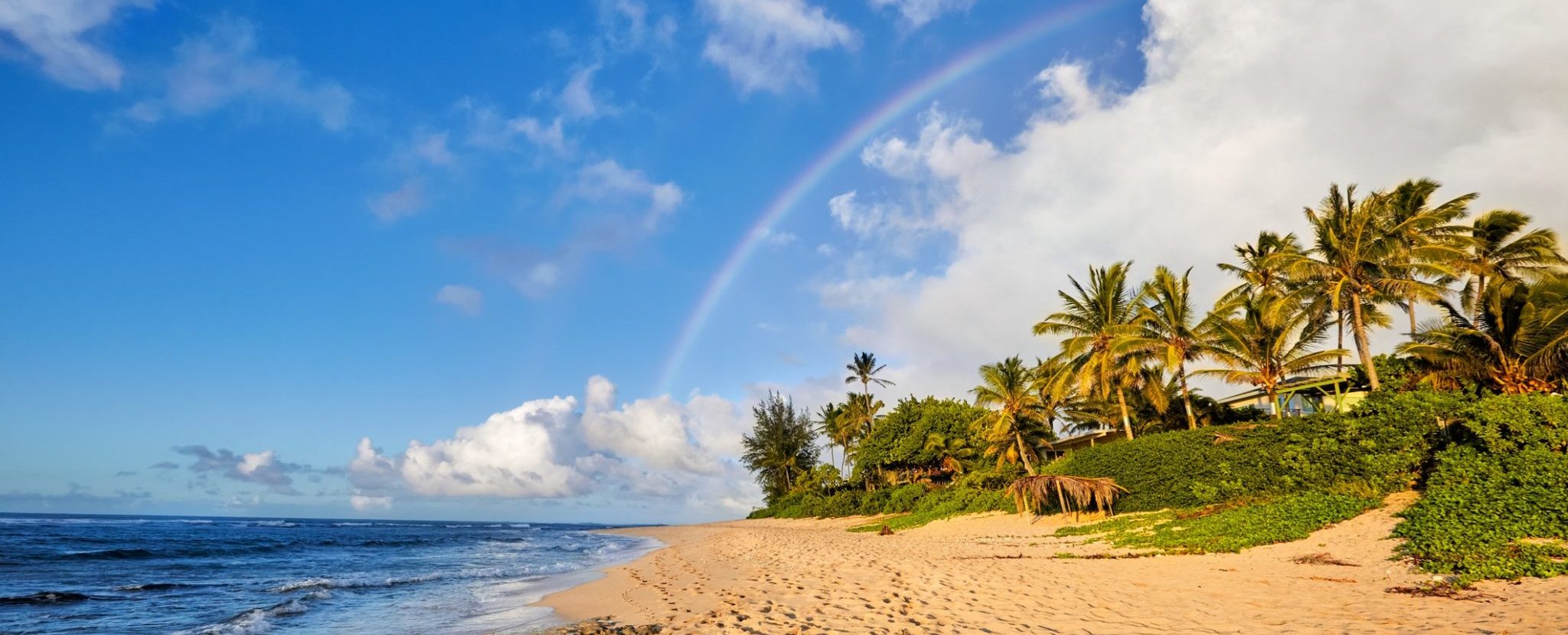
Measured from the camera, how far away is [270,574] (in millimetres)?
24453

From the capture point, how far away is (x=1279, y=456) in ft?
58.7

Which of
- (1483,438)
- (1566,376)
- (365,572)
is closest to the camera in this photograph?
(1483,438)

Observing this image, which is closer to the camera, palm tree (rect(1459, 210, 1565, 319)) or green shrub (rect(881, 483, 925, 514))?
palm tree (rect(1459, 210, 1565, 319))

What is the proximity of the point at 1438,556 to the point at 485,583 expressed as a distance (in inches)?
835

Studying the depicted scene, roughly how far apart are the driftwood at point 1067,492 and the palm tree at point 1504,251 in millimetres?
13373

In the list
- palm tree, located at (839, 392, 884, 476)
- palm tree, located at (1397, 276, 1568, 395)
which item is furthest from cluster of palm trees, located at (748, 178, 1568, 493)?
palm tree, located at (839, 392, 884, 476)

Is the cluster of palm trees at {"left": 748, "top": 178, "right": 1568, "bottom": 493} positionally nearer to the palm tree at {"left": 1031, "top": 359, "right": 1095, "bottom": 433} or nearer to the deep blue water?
the palm tree at {"left": 1031, "top": 359, "right": 1095, "bottom": 433}

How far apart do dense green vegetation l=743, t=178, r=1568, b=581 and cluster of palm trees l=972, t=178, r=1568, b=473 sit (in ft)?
0.22

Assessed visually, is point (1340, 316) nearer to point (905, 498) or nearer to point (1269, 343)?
point (1269, 343)

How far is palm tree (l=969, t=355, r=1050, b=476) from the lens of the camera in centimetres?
3378

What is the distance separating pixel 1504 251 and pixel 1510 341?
26.7 feet

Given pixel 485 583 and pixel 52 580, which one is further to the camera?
pixel 52 580

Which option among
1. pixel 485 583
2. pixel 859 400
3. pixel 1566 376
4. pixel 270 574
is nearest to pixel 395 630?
pixel 485 583

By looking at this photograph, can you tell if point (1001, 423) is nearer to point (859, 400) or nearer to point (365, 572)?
point (859, 400)
